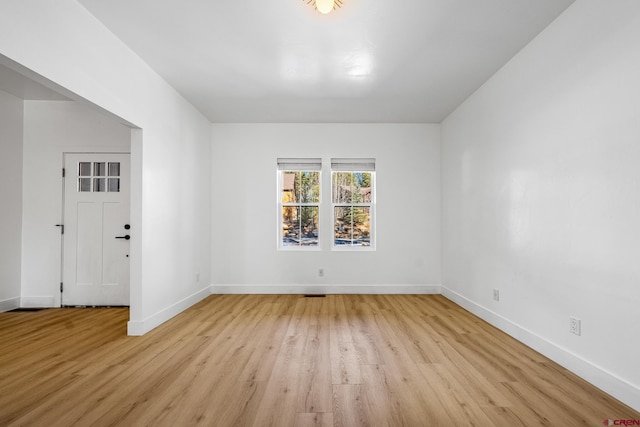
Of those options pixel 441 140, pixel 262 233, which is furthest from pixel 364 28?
pixel 262 233

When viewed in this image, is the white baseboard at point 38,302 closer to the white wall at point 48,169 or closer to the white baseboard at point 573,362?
the white wall at point 48,169

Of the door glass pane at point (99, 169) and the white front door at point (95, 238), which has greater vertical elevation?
the door glass pane at point (99, 169)

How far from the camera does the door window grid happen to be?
179 inches

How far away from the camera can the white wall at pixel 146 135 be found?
2.19 m

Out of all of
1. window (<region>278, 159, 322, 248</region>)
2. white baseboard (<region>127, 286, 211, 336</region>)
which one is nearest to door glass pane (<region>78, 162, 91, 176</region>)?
white baseboard (<region>127, 286, 211, 336</region>)

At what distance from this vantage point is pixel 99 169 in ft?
15.0

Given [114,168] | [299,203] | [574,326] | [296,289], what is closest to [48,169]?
[114,168]

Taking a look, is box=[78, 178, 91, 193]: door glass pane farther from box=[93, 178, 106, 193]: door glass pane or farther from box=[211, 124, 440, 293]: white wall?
box=[211, 124, 440, 293]: white wall

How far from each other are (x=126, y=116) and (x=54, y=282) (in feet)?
9.64

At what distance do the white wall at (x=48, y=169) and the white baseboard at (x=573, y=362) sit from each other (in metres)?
5.27

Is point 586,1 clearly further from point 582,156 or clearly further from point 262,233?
point 262,233

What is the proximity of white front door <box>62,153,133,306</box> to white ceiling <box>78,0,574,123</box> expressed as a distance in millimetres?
1797

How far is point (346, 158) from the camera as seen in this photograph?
551cm

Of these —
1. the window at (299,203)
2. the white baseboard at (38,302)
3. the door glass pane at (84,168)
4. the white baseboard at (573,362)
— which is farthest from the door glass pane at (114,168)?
the white baseboard at (573,362)
